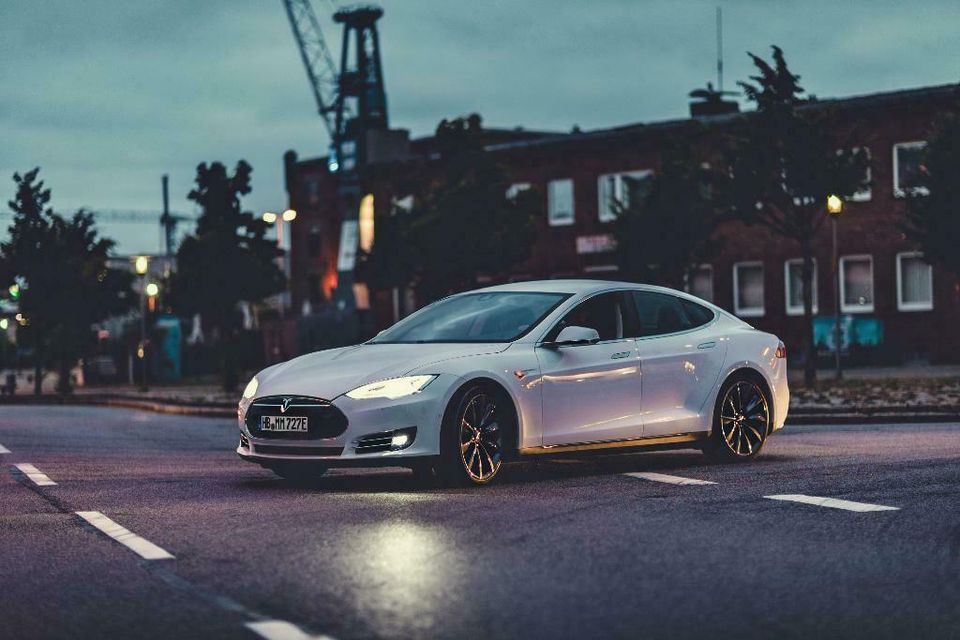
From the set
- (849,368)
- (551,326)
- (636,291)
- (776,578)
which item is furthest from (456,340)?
→ (849,368)

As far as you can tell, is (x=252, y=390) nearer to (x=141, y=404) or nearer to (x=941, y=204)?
(x=941, y=204)

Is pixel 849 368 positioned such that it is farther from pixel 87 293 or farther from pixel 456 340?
pixel 456 340

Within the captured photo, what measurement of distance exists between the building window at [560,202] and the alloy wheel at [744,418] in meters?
46.1

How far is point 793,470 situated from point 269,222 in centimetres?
2899

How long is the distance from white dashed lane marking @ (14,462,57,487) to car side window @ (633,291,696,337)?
4.64m

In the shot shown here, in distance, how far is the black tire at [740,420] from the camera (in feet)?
45.0

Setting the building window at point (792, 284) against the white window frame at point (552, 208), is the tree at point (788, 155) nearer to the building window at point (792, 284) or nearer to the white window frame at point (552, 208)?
the building window at point (792, 284)

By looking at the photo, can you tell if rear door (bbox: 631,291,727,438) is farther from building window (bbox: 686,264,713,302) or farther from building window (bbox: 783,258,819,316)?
building window (bbox: 686,264,713,302)

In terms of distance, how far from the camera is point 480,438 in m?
11.8

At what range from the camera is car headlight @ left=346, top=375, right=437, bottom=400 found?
37.7 feet

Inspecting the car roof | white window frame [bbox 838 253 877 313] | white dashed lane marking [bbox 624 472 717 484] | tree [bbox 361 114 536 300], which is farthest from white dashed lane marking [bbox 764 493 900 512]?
white window frame [bbox 838 253 877 313]

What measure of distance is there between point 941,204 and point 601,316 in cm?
2065

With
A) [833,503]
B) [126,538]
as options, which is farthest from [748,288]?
[126,538]

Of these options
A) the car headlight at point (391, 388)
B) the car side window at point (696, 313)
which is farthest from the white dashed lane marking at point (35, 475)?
the car side window at point (696, 313)
